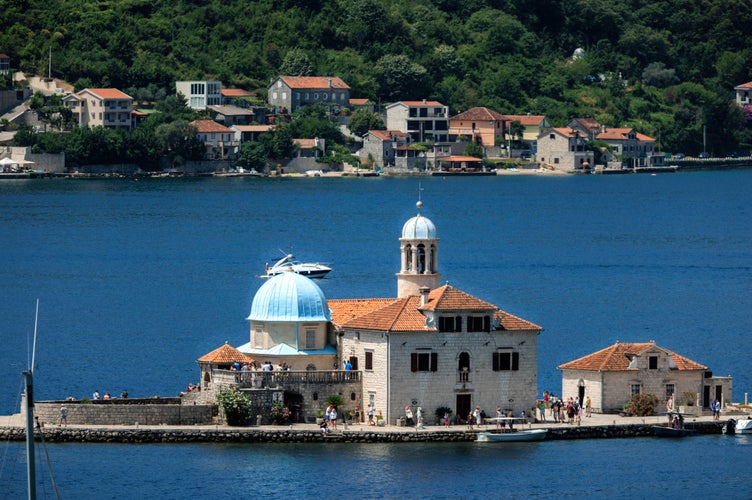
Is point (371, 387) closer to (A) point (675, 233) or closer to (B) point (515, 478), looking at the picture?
(B) point (515, 478)

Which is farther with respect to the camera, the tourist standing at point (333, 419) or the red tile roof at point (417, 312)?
the red tile roof at point (417, 312)

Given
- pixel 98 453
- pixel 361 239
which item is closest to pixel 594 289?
pixel 361 239

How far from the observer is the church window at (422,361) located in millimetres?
63688

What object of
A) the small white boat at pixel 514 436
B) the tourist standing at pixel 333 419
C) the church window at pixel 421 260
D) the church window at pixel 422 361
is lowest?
the small white boat at pixel 514 436

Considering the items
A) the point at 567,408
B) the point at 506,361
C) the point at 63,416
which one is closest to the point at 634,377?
the point at 567,408

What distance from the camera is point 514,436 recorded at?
6338 centimetres

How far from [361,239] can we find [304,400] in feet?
258

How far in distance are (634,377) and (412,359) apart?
24.8 ft

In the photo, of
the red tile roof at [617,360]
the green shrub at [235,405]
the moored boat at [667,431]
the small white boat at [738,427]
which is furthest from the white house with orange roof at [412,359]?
the small white boat at [738,427]

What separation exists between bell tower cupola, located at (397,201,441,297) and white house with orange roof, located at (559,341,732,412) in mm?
5269

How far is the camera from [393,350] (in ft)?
208

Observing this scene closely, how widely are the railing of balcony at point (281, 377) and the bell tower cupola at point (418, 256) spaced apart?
13.3 feet

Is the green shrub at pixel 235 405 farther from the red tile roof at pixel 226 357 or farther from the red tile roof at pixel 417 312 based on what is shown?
the red tile roof at pixel 417 312

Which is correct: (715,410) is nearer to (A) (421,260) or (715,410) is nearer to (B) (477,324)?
(B) (477,324)
